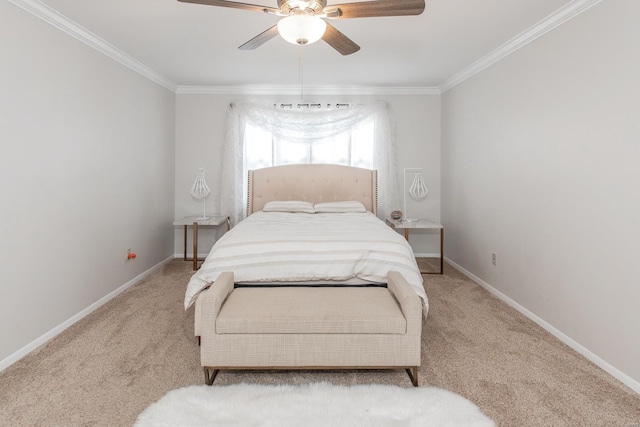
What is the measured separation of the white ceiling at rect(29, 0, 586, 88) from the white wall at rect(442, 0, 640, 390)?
392mm

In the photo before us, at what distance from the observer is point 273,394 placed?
1.89 meters

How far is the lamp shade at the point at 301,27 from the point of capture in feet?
6.71

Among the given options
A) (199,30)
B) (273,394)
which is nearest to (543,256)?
(273,394)

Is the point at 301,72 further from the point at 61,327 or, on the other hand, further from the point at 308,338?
the point at 61,327

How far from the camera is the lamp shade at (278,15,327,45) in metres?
2.04

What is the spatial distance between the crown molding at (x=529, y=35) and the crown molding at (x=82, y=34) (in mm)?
3753

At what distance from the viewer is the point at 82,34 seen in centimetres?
301

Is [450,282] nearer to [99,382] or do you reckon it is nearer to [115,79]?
[99,382]

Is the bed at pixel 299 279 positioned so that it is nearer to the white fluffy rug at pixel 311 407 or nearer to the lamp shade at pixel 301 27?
the white fluffy rug at pixel 311 407

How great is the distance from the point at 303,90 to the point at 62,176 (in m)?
3.22

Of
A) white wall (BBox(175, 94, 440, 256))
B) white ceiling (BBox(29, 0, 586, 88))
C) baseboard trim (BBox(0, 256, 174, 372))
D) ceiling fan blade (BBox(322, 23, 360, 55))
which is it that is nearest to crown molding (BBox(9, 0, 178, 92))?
white ceiling (BBox(29, 0, 586, 88))

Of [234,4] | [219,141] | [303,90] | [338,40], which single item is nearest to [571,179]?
[338,40]

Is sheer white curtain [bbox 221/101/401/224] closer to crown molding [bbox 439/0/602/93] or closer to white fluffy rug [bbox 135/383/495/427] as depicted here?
crown molding [bbox 439/0/602/93]

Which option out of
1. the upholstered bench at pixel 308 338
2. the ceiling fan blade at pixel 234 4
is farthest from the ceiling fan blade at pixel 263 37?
the upholstered bench at pixel 308 338
